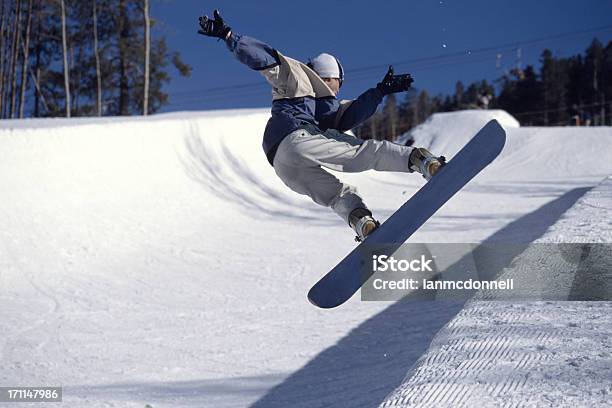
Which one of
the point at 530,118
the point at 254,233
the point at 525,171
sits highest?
the point at 530,118

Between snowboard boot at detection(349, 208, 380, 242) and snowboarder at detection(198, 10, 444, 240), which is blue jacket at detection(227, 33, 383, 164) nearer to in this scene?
snowboarder at detection(198, 10, 444, 240)

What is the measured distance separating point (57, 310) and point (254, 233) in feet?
15.0

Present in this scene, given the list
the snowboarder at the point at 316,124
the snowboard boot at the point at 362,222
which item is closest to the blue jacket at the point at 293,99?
the snowboarder at the point at 316,124

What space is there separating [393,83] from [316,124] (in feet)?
1.58

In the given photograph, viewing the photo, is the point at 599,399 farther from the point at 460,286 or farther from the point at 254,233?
the point at 254,233

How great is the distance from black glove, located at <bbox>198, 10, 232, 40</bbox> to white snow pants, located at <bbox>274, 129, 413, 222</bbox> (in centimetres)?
53

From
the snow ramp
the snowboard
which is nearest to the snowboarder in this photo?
the snowboard

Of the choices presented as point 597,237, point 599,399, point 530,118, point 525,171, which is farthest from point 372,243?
point 530,118

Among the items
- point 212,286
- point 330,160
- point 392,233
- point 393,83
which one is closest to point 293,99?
point 330,160

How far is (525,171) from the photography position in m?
19.5

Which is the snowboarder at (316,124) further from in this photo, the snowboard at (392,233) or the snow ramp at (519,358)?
the snow ramp at (519,358)

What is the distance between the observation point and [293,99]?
106 inches

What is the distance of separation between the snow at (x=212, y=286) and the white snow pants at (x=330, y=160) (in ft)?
3.23

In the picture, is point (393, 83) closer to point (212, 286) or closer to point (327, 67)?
point (327, 67)
